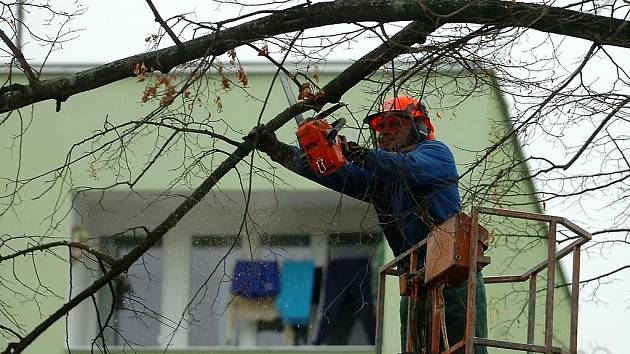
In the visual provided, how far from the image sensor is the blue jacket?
918 centimetres

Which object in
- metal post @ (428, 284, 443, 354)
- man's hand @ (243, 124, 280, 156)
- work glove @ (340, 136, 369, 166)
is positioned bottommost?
metal post @ (428, 284, 443, 354)

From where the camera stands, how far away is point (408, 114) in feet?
31.6

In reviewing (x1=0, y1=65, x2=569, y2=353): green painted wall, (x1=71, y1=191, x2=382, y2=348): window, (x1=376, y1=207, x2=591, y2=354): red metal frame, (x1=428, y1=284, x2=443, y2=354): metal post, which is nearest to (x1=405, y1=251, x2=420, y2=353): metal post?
(x1=376, y1=207, x2=591, y2=354): red metal frame

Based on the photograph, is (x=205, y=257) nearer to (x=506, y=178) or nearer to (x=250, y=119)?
(x=250, y=119)

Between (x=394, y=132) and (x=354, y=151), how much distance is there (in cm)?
52

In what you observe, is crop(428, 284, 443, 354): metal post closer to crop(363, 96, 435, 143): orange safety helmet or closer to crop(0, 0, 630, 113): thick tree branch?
crop(363, 96, 435, 143): orange safety helmet

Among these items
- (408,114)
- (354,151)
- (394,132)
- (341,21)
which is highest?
(341,21)

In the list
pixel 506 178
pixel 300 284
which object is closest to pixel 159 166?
pixel 300 284

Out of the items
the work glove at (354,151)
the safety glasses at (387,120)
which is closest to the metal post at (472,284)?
the work glove at (354,151)

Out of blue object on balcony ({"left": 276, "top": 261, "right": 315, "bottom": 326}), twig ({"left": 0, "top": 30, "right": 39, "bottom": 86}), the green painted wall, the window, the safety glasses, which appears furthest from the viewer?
blue object on balcony ({"left": 276, "top": 261, "right": 315, "bottom": 326})

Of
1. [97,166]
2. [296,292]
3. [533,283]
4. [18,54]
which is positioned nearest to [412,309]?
[533,283]

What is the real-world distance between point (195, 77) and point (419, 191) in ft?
5.21

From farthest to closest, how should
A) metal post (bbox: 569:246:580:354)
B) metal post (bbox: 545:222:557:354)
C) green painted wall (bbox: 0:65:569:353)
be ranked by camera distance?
green painted wall (bbox: 0:65:569:353) → metal post (bbox: 569:246:580:354) → metal post (bbox: 545:222:557:354)

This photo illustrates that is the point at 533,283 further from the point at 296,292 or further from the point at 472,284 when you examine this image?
the point at 296,292
